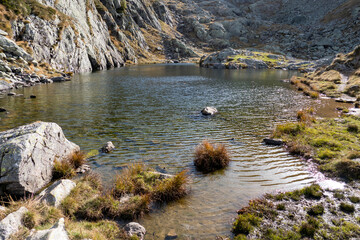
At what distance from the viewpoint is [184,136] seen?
776 inches

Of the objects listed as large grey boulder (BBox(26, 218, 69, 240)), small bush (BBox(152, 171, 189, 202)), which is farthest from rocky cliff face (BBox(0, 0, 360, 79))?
Answer: large grey boulder (BBox(26, 218, 69, 240))

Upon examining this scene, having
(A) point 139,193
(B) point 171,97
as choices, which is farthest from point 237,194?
(B) point 171,97

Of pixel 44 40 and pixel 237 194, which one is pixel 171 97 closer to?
pixel 237 194

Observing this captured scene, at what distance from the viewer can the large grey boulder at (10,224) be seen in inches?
254

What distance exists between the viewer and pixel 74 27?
7850 cm

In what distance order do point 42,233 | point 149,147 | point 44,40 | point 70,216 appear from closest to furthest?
point 42,233 < point 70,216 < point 149,147 < point 44,40

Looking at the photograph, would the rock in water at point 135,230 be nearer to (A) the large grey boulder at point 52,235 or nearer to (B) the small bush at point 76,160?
(A) the large grey boulder at point 52,235

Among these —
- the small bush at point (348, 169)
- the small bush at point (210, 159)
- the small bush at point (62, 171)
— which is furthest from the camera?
the small bush at point (210, 159)

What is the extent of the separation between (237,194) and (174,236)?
4.28 m

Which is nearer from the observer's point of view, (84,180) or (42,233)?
(42,233)

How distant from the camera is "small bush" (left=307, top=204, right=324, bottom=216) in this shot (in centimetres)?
959

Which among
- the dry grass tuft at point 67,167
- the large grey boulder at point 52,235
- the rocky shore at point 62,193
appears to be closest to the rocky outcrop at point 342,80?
the rocky shore at point 62,193

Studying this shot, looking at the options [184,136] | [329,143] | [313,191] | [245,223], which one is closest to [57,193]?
[245,223]

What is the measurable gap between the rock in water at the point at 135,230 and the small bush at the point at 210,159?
6.04m
